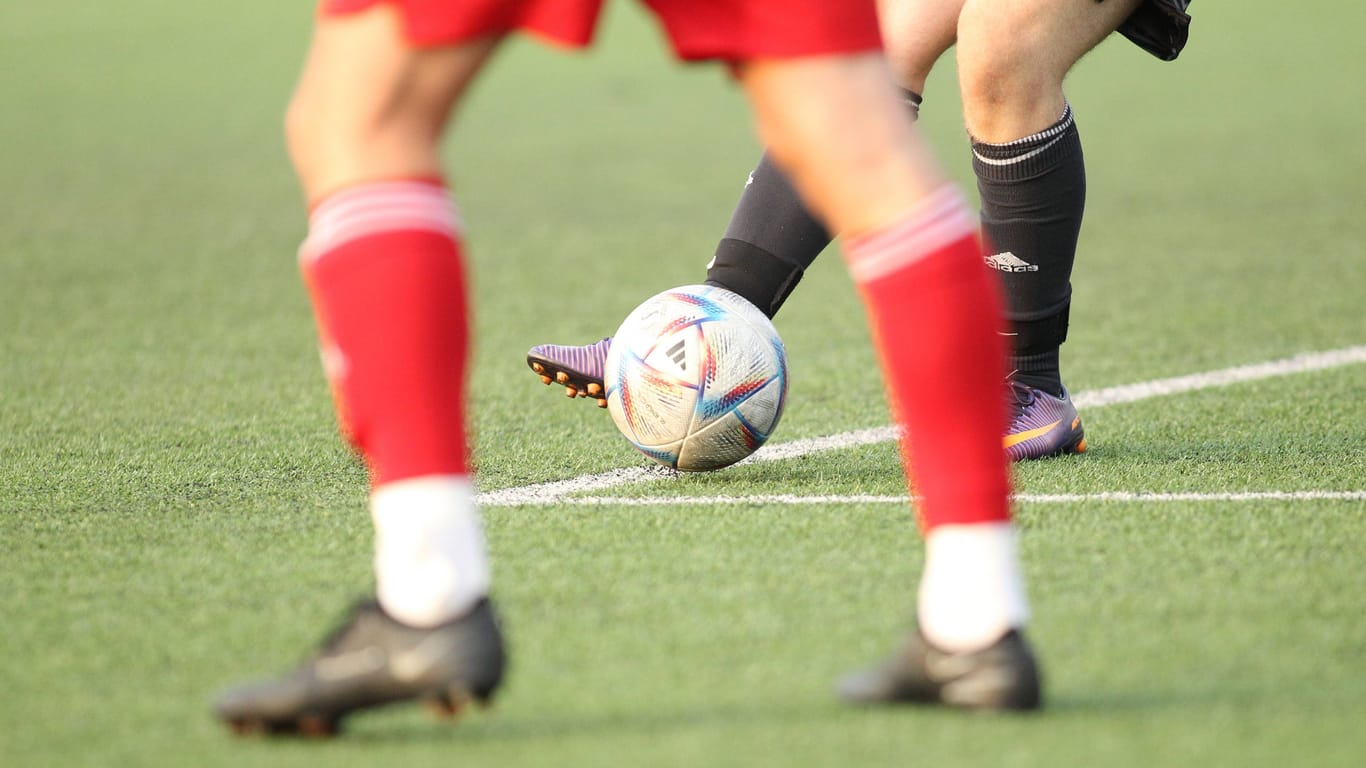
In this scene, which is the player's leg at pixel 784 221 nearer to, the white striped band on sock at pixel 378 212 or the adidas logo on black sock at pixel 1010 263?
the adidas logo on black sock at pixel 1010 263

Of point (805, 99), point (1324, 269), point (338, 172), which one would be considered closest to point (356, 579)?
point (338, 172)

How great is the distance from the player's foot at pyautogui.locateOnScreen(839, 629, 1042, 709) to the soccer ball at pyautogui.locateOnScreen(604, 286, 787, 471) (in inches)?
55.3

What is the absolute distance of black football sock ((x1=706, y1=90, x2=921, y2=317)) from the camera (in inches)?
152

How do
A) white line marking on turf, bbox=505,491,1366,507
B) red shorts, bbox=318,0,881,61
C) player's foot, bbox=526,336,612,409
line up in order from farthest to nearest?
player's foot, bbox=526,336,612,409 < white line marking on turf, bbox=505,491,1366,507 < red shorts, bbox=318,0,881,61

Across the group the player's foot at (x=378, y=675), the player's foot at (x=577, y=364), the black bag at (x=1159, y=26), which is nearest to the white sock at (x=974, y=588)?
the player's foot at (x=378, y=675)

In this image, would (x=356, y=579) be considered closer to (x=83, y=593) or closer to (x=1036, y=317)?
(x=83, y=593)

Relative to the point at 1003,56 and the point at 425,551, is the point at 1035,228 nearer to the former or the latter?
the point at 1003,56

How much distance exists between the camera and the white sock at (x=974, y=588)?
2207 mm

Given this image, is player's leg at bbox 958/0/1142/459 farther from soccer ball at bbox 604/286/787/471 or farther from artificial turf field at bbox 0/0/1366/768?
soccer ball at bbox 604/286/787/471

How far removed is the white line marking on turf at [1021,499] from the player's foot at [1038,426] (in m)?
0.36

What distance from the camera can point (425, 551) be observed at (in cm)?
214

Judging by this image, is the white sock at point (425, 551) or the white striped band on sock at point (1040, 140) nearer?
the white sock at point (425, 551)

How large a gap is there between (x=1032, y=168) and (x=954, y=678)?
1.82 meters

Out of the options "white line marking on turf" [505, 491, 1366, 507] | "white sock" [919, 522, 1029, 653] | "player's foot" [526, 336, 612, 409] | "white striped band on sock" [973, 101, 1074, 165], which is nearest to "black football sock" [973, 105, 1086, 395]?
"white striped band on sock" [973, 101, 1074, 165]
